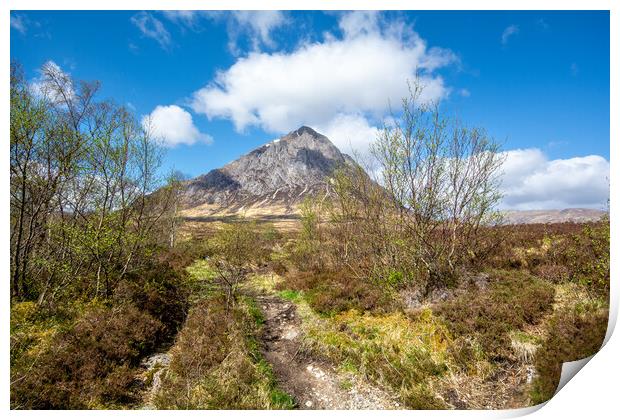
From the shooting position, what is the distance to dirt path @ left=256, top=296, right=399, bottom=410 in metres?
6.82

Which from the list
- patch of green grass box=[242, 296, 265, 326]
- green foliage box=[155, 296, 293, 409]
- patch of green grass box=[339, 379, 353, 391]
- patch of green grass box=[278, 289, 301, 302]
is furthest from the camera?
patch of green grass box=[278, 289, 301, 302]

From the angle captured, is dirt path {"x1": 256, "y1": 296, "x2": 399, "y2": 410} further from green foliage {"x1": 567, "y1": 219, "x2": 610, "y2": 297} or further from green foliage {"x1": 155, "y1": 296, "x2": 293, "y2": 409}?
green foliage {"x1": 567, "y1": 219, "x2": 610, "y2": 297}

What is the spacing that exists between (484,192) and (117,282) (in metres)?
16.0

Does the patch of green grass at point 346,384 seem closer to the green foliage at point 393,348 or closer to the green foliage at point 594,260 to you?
the green foliage at point 393,348

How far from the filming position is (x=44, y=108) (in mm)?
8641

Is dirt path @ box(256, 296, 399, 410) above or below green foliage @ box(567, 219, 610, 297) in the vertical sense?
below

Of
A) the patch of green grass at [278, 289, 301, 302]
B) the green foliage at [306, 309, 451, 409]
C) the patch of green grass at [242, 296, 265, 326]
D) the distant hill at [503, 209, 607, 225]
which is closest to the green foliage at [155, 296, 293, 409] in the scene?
the patch of green grass at [242, 296, 265, 326]

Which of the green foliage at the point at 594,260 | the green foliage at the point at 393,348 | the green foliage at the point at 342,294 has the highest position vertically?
the green foliage at the point at 594,260

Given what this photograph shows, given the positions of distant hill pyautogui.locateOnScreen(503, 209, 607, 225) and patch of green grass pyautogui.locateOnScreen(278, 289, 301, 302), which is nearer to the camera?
distant hill pyautogui.locateOnScreen(503, 209, 607, 225)

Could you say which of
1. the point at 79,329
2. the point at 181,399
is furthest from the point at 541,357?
the point at 79,329

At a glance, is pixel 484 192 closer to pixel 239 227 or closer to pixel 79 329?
pixel 239 227

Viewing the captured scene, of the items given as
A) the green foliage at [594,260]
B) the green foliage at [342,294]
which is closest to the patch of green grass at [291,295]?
the green foliage at [342,294]

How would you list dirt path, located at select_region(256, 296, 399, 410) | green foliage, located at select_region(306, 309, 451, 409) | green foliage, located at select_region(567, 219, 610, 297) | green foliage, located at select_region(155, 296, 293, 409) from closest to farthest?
1. green foliage, located at select_region(155, 296, 293, 409)
2. dirt path, located at select_region(256, 296, 399, 410)
3. green foliage, located at select_region(306, 309, 451, 409)
4. green foliage, located at select_region(567, 219, 610, 297)

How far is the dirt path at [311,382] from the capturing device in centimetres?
682
